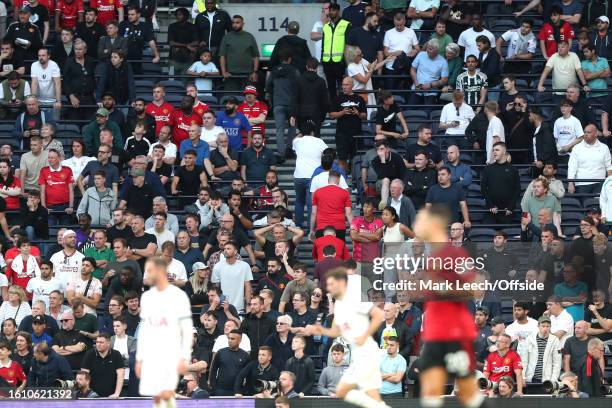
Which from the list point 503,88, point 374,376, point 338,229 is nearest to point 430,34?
point 503,88

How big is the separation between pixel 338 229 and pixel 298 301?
86.3 inches

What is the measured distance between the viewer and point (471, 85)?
27328 mm

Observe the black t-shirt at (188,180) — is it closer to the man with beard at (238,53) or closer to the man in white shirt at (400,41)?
the man with beard at (238,53)

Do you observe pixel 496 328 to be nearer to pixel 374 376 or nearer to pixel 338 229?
pixel 338 229

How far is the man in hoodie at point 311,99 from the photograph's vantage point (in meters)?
26.0

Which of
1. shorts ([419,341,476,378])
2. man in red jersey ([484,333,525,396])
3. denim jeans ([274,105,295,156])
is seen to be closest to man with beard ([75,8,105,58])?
denim jeans ([274,105,295,156])

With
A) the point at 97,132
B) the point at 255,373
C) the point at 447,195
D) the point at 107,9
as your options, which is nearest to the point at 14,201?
the point at 97,132

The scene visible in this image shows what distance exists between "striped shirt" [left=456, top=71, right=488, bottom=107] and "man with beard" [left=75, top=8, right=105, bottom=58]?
260 inches

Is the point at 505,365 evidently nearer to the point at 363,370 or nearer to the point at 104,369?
the point at 363,370

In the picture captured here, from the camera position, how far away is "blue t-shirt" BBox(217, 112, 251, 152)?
2631 cm

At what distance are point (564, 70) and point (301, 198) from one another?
5.77 metres

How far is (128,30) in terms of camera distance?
→ 92.5 feet

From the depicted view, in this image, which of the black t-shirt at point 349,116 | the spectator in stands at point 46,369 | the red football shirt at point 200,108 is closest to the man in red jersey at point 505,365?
the spectator in stands at point 46,369

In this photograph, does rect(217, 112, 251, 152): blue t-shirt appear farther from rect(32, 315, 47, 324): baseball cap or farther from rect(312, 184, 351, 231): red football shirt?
rect(32, 315, 47, 324): baseball cap
